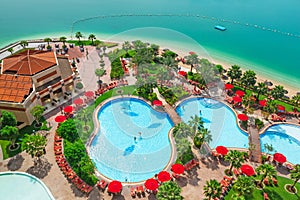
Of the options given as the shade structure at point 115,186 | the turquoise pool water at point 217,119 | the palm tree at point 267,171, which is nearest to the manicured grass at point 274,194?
the palm tree at point 267,171

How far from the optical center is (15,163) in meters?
35.4

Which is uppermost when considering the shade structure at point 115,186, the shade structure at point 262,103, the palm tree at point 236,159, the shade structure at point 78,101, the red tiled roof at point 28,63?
the red tiled roof at point 28,63

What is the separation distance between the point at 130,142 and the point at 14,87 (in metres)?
20.4

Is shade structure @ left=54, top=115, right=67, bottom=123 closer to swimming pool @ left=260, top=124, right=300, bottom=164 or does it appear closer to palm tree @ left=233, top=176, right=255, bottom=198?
palm tree @ left=233, top=176, right=255, bottom=198

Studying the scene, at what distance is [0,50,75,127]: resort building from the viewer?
132 ft

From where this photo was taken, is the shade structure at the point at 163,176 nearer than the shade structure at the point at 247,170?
Yes

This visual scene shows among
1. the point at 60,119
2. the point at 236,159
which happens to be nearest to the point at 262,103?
the point at 236,159

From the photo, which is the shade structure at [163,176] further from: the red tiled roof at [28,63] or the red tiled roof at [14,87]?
the red tiled roof at [28,63]

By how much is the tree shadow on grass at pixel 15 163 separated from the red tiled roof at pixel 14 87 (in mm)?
8683

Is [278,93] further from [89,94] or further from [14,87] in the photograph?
[14,87]

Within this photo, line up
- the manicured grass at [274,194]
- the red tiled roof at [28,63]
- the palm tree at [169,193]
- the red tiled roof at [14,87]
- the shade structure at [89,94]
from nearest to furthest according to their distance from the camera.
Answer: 1. the palm tree at [169,193]
2. the manicured grass at [274,194]
3. the red tiled roof at [14,87]
4. the red tiled roof at [28,63]
5. the shade structure at [89,94]

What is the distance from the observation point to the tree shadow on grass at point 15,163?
34744 mm

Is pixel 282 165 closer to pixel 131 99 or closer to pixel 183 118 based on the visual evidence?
pixel 183 118

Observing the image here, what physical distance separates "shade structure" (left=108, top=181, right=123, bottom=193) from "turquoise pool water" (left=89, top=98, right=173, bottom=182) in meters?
2.48
